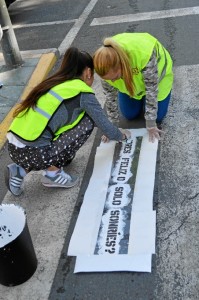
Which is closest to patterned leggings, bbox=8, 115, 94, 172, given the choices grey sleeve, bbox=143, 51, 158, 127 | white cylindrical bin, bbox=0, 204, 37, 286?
grey sleeve, bbox=143, 51, 158, 127

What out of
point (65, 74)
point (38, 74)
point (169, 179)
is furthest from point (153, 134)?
point (38, 74)

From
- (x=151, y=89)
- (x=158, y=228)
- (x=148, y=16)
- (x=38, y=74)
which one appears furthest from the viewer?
(x=148, y=16)

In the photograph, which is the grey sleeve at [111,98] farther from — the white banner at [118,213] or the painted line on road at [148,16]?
the painted line on road at [148,16]

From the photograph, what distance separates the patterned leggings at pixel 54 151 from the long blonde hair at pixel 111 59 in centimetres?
38

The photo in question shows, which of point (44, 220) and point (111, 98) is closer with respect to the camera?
point (44, 220)

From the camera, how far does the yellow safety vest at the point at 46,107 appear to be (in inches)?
97.7

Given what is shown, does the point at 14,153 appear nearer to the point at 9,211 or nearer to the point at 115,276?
the point at 9,211

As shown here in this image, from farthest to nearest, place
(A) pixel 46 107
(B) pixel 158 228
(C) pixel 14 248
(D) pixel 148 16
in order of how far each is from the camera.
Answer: (D) pixel 148 16, (A) pixel 46 107, (B) pixel 158 228, (C) pixel 14 248

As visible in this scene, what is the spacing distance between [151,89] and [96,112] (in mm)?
520

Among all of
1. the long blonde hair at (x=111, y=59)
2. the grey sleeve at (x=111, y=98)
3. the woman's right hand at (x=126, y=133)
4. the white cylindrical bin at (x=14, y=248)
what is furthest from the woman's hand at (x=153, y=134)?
the white cylindrical bin at (x=14, y=248)

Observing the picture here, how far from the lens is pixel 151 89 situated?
2.91m

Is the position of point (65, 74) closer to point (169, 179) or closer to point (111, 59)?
point (111, 59)

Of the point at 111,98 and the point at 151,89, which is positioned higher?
the point at 151,89

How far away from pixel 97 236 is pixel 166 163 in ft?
2.76
